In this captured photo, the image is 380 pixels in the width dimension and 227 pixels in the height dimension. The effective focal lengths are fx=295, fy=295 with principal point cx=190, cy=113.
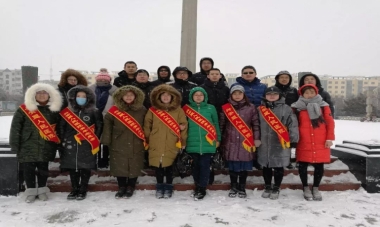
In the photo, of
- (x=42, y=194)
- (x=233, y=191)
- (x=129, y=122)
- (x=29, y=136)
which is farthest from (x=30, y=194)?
(x=233, y=191)

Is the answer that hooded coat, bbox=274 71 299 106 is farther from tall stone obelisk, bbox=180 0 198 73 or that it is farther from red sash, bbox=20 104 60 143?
red sash, bbox=20 104 60 143

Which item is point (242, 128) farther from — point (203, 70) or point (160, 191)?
point (203, 70)

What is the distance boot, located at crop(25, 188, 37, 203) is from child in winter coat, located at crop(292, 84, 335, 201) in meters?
4.06

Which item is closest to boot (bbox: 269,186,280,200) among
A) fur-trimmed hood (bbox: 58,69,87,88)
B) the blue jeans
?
the blue jeans

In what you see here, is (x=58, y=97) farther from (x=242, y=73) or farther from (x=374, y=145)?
(x=374, y=145)

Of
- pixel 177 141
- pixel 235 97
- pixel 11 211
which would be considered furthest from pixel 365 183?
pixel 11 211

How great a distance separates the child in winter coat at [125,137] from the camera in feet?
14.7

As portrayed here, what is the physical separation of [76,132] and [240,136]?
2.51 m

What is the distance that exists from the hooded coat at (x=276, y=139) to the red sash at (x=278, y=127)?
4 cm

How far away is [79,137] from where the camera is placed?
4430 mm

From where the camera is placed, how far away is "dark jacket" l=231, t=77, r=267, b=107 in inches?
198

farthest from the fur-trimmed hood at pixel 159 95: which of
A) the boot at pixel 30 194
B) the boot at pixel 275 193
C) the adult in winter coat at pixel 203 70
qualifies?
the boot at pixel 30 194

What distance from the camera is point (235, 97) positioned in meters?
4.65

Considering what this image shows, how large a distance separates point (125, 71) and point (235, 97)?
2.34 m
